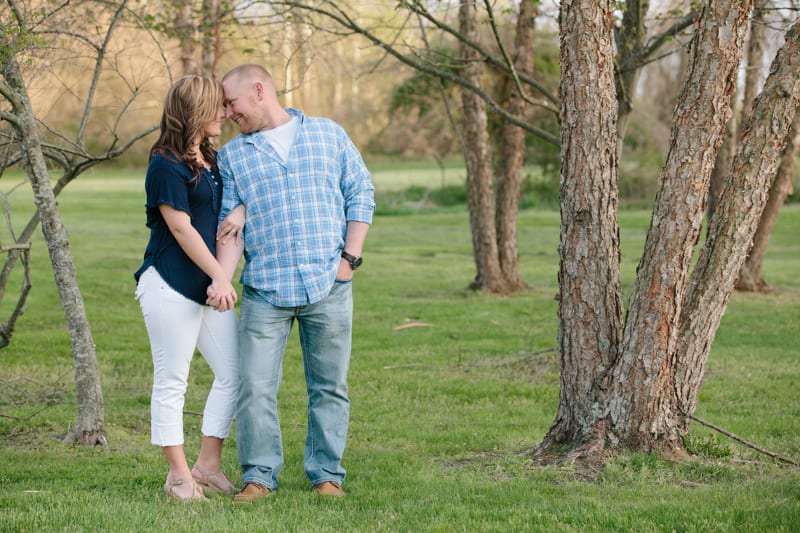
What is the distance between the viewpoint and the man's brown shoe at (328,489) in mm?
4879

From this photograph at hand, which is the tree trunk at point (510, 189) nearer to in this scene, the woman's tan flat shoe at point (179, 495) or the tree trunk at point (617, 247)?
the tree trunk at point (617, 247)

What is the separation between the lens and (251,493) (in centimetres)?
475

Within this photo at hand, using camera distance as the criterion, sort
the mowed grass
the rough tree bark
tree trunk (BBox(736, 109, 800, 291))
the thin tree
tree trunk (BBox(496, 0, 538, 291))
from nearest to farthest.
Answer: the mowed grass < the thin tree < the rough tree bark < tree trunk (BBox(736, 109, 800, 291)) < tree trunk (BBox(496, 0, 538, 291))

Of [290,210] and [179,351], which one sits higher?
[290,210]

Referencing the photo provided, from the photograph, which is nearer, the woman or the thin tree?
the woman

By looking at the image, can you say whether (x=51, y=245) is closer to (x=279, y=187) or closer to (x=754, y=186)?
(x=279, y=187)

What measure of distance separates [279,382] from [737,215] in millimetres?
2613

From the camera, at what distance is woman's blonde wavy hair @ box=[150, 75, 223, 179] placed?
451 centimetres

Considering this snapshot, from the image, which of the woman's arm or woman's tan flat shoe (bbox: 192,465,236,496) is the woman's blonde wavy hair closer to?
the woman's arm

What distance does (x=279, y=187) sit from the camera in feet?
15.5

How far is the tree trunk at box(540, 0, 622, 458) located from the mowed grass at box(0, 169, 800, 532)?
557mm

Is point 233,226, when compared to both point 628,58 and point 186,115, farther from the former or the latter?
point 628,58

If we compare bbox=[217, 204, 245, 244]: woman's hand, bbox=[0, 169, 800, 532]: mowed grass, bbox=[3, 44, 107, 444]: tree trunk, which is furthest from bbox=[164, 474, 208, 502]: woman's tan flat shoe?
bbox=[3, 44, 107, 444]: tree trunk

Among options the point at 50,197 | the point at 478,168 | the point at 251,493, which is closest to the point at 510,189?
the point at 478,168
